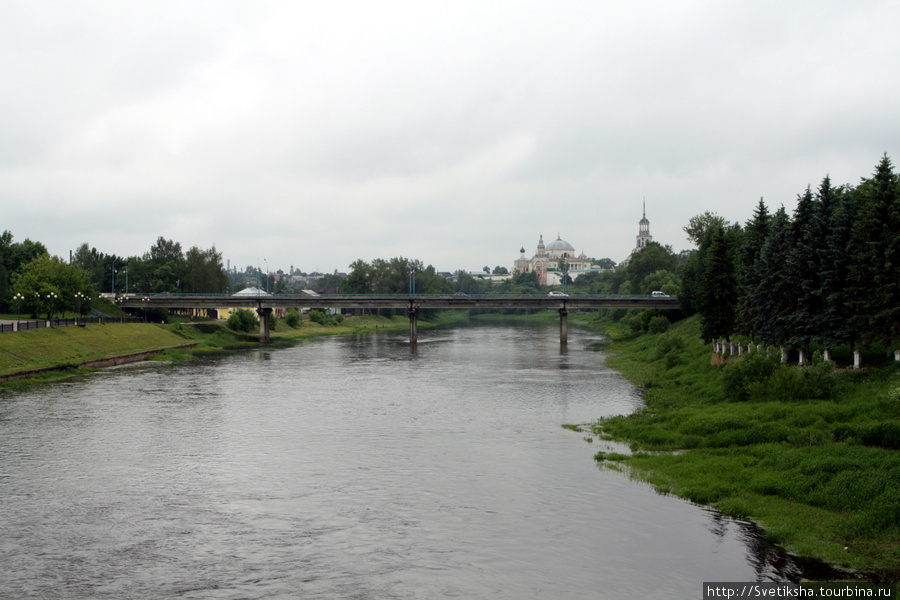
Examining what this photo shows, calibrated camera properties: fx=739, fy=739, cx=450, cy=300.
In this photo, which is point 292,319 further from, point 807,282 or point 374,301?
point 807,282

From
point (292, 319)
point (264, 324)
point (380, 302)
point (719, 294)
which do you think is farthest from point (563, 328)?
point (292, 319)

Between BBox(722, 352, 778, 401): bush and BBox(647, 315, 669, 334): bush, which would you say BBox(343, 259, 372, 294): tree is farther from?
BBox(722, 352, 778, 401): bush

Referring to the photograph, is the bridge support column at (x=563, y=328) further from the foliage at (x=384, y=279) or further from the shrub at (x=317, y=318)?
the foliage at (x=384, y=279)

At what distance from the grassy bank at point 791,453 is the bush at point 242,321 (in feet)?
270

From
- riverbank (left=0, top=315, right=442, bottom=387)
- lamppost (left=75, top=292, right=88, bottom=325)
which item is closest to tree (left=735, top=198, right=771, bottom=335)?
riverbank (left=0, top=315, right=442, bottom=387)

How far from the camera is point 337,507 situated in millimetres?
26812

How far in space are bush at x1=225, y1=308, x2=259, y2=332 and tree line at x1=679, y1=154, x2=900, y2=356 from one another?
79117 millimetres

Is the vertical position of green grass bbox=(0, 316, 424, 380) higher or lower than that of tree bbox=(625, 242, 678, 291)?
lower

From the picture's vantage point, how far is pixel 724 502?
2623 centimetres

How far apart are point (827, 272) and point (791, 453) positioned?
17.7 m

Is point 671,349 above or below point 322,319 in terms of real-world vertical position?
below

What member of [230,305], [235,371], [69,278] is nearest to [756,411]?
[235,371]

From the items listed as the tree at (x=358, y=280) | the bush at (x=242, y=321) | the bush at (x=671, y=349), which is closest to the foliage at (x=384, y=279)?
the tree at (x=358, y=280)

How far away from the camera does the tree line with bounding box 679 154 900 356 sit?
1529 inches
